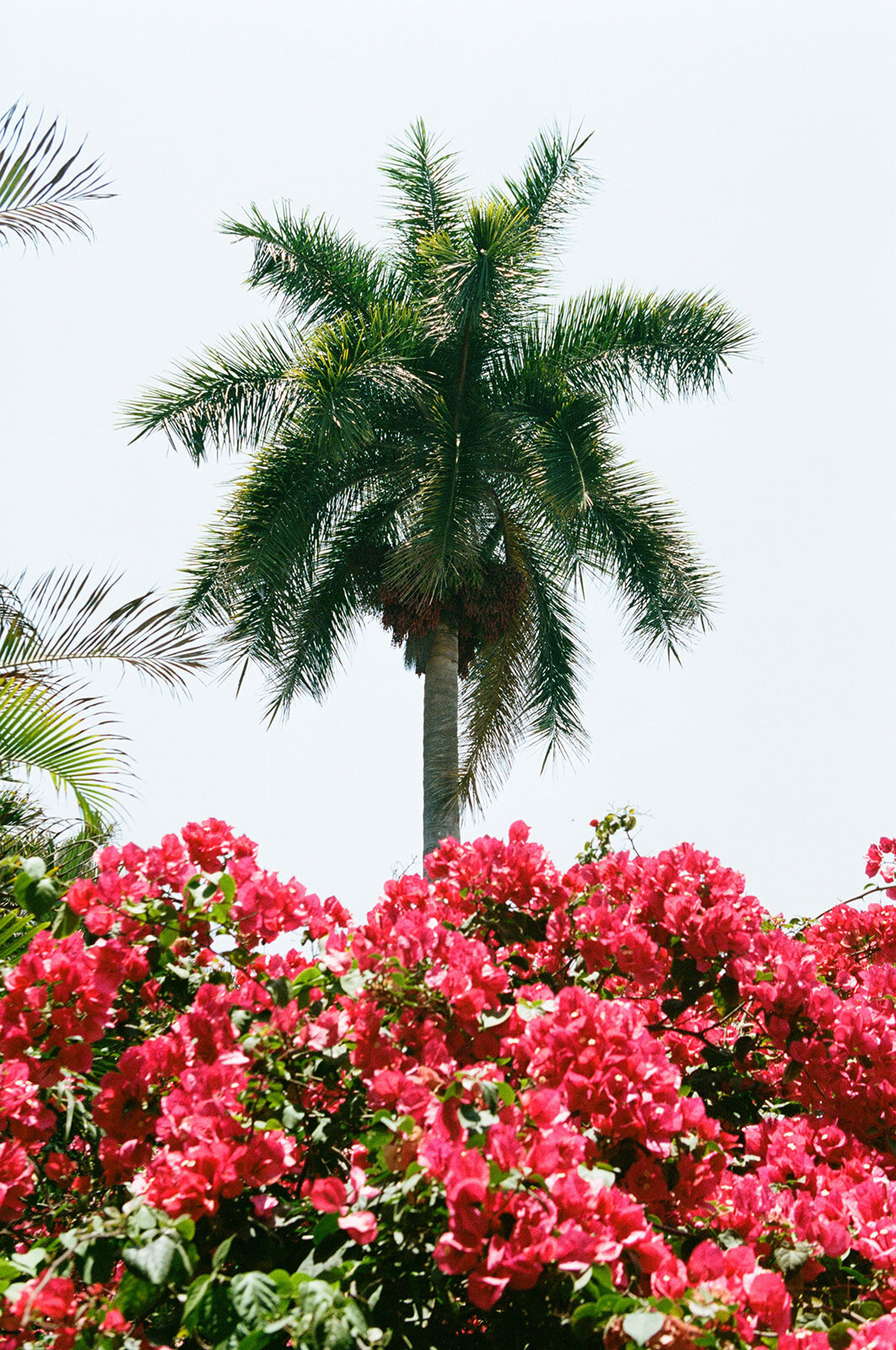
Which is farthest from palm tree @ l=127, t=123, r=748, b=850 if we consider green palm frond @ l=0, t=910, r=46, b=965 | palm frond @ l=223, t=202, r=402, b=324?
green palm frond @ l=0, t=910, r=46, b=965

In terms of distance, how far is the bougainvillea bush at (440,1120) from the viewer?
1376 mm

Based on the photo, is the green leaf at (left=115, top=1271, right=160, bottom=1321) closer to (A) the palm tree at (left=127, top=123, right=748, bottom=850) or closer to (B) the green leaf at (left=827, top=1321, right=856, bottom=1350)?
(B) the green leaf at (left=827, top=1321, right=856, bottom=1350)

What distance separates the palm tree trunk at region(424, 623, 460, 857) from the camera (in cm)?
901

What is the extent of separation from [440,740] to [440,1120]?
7743mm

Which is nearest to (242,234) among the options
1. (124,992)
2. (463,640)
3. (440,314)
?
(440,314)

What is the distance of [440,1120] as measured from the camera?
60.6 inches

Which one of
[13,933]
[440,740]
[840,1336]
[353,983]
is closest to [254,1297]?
[353,983]

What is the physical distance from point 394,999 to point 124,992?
716 millimetres

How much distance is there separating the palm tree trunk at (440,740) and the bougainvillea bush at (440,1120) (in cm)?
620

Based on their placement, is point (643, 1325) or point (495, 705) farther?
point (495, 705)

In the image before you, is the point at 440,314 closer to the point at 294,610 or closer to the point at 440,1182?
the point at 294,610

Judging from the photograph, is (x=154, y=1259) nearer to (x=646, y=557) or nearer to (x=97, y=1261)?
(x=97, y=1261)

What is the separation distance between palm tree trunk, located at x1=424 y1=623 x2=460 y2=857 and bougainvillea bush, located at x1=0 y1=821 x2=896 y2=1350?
6197 millimetres

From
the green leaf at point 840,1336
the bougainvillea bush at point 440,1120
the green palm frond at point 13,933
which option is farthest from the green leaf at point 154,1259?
the green palm frond at point 13,933
